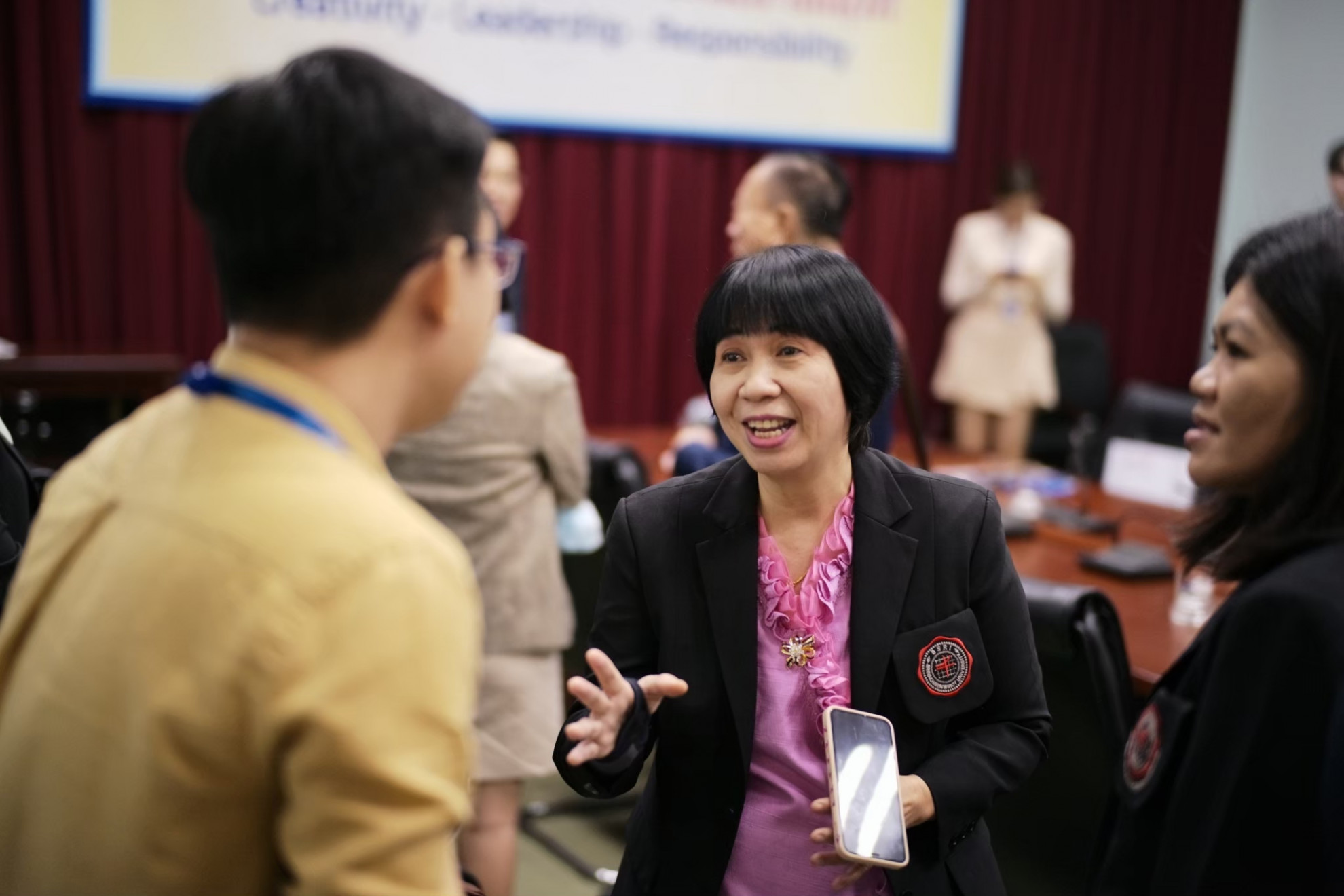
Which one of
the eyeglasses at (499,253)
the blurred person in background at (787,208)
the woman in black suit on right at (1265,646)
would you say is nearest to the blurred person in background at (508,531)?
the blurred person in background at (787,208)

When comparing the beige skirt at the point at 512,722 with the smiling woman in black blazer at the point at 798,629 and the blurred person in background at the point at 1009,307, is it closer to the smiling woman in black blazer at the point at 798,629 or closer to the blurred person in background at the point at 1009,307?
the smiling woman in black blazer at the point at 798,629

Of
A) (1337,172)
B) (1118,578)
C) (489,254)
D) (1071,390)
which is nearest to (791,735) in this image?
(489,254)

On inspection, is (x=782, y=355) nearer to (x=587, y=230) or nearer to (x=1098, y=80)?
(x=587, y=230)

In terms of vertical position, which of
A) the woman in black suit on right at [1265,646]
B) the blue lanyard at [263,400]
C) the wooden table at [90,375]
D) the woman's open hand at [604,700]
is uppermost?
the blue lanyard at [263,400]

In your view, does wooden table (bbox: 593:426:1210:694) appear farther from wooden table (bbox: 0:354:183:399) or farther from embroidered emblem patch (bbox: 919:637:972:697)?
wooden table (bbox: 0:354:183:399)

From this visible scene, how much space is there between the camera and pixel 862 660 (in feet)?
4.99

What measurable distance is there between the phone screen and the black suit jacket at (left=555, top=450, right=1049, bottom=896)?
86 millimetres

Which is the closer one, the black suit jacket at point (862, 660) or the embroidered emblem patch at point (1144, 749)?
the embroidered emblem patch at point (1144, 749)

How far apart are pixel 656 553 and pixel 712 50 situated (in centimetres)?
477

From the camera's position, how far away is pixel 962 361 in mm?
6613

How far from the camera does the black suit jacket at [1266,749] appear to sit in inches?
44.6

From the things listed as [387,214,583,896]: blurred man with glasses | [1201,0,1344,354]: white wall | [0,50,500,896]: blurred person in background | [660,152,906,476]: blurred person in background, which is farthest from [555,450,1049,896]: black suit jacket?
[1201,0,1344,354]: white wall

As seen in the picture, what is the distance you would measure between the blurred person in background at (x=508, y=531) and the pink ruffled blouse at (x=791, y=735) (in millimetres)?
1077

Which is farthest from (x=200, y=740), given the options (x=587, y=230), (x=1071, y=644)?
(x=587, y=230)
